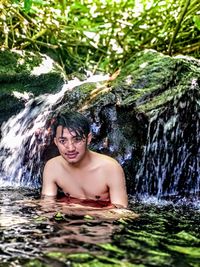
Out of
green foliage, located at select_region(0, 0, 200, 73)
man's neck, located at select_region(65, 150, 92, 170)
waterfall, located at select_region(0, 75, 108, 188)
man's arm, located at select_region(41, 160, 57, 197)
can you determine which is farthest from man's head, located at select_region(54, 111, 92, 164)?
green foliage, located at select_region(0, 0, 200, 73)

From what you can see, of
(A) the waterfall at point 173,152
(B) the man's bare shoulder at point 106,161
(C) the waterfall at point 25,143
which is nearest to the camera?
(B) the man's bare shoulder at point 106,161

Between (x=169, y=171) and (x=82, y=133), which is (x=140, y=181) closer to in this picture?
(x=169, y=171)

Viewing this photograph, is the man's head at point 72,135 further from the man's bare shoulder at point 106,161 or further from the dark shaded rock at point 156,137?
the dark shaded rock at point 156,137

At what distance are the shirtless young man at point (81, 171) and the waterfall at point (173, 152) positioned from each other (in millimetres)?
1292

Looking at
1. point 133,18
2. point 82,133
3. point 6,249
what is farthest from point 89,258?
point 133,18

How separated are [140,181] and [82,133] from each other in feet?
5.43

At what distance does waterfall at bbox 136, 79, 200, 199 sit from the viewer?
5074 millimetres

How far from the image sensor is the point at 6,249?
2203 mm

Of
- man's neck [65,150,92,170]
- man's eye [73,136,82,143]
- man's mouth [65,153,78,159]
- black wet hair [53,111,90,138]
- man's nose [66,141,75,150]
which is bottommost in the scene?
man's neck [65,150,92,170]

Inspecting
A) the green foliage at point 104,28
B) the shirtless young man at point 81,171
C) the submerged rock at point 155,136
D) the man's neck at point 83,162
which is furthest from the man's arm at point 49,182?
the green foliage at point 104,28

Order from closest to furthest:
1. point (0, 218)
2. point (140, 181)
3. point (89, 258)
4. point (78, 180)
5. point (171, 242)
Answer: point (89, 258) < point (171, 242) < point (0, 218) < point (78, 180) < point (140, 181)

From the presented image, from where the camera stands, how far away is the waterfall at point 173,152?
507 centimetres

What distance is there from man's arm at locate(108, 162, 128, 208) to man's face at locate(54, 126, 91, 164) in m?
0.27

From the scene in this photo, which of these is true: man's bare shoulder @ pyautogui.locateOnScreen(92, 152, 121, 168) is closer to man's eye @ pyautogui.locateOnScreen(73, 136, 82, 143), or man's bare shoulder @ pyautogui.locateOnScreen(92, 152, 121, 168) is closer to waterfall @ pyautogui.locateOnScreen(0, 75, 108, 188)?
man's eye @ pyautogui.locateOnScreen(73, 136, 82, 143)
